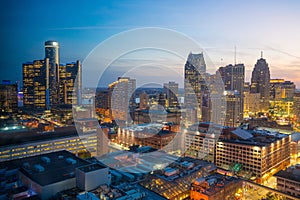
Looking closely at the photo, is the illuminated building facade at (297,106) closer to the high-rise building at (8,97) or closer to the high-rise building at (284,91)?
the high-rise building at (284,91)

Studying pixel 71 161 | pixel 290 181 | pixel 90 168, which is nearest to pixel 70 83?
pixel 71 161

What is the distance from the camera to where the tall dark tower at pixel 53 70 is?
60.0 ft

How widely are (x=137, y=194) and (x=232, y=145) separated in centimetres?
466

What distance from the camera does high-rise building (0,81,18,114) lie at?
525 inches

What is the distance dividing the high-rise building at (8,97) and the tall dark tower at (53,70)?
4.12 metres

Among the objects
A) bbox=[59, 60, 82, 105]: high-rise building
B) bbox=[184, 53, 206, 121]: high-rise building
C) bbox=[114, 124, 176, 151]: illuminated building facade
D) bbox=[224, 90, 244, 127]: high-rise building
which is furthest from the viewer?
bbox=[59, 60, 82, 105]: high-rise building

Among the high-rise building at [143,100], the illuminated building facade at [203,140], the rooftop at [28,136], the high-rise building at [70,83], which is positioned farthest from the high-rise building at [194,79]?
the rooftop at [28,136]

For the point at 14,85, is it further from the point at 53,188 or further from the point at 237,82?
the point at 237,82

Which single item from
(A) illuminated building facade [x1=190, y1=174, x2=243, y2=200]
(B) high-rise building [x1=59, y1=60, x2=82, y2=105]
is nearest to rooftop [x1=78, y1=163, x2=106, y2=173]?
(A) illuminated building facade [x1=190, y1=174, x2=243, y2=200]

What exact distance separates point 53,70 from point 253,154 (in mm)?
16850

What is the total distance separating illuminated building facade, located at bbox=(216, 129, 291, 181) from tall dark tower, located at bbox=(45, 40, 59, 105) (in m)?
13.7

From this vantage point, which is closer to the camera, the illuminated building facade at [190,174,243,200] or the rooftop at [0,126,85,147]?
the illuminated building facade at [190,174,243,200]

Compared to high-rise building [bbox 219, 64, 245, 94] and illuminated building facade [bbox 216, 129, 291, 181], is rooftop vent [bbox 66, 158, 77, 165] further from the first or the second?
high-rise building [bbox 219, 64, 245, 94]

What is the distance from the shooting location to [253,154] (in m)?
7.23
